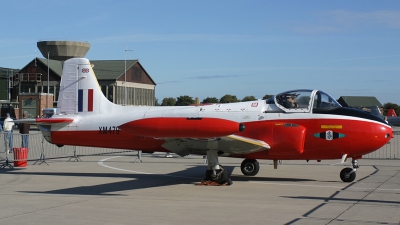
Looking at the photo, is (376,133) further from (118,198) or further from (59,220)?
(59,220)

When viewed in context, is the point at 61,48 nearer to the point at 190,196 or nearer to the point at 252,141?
the point at 252,141

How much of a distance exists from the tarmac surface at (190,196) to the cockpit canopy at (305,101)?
2.11 meters

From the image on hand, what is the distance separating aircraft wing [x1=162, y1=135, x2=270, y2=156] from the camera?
42.4 ft

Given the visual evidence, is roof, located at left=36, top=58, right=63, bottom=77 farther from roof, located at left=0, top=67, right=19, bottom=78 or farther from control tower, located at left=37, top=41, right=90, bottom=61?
control tower, located at left=37, top=41, right=90, bottom=61

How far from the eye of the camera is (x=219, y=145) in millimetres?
13320

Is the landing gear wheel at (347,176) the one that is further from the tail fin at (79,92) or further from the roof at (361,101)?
the roof at (361,101)

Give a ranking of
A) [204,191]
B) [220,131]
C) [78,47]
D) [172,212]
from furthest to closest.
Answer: [78,47]
[204,191]
[220,131]
[172,212]

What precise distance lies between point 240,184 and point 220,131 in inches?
126

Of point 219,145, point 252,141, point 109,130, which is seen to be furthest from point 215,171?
point 109,130

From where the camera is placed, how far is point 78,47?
83.6 metres

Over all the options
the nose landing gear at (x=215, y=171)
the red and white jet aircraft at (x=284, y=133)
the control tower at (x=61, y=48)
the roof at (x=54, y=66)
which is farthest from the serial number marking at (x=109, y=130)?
the control tower at (x=61, y=48)

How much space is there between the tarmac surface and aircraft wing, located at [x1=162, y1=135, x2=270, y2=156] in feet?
3.14

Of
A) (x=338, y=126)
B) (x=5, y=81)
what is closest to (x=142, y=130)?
(x=338, y=126)

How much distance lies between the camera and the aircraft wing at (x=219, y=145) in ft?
42.4
